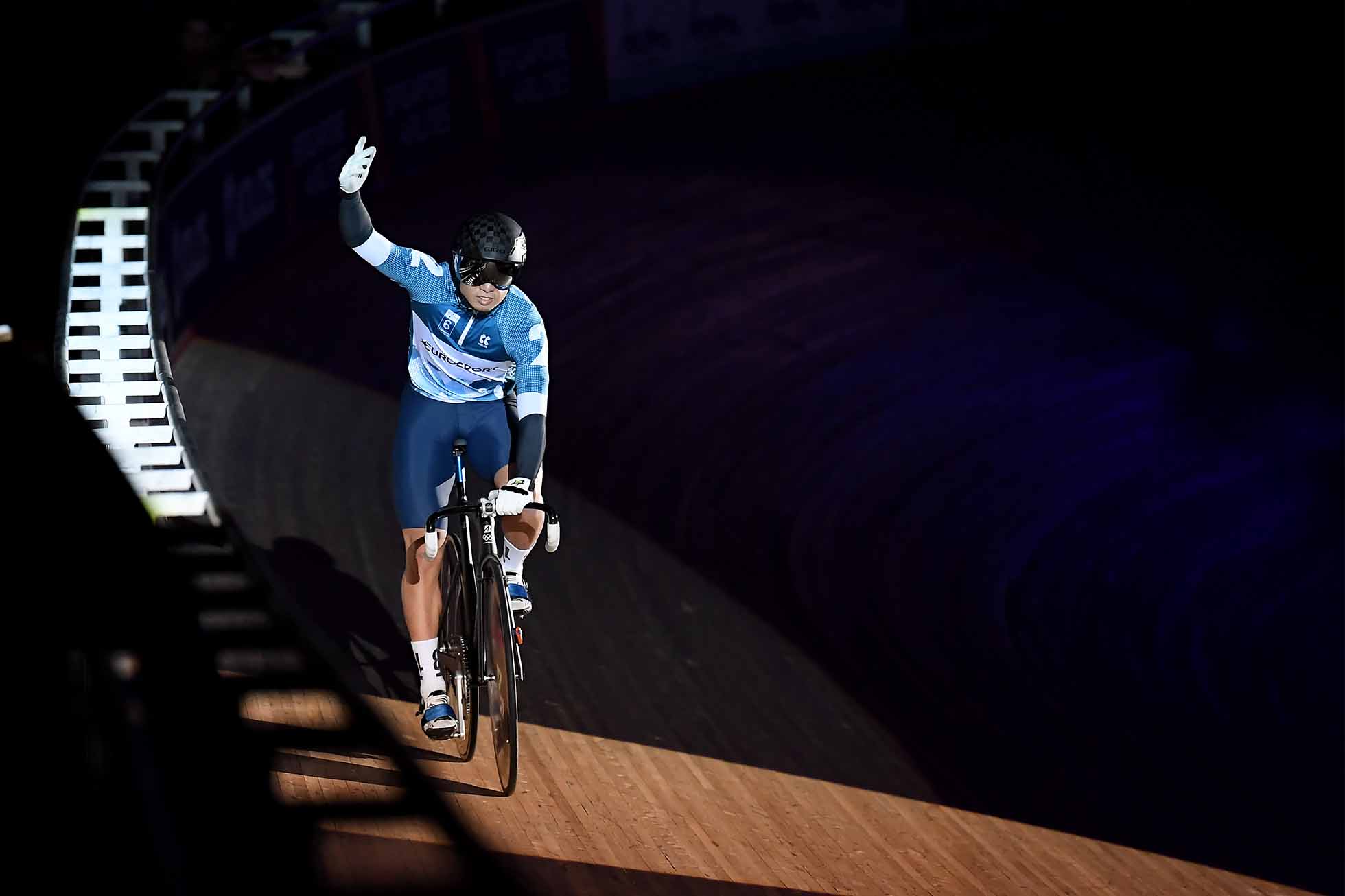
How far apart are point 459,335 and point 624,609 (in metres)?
2.06

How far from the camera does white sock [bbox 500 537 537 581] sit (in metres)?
4.41

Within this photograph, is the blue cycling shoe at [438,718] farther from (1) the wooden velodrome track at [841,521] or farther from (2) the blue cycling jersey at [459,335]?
(2) the blue cycling jersey at [459,335]

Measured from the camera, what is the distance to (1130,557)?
7410mm

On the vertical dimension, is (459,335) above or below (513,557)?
above

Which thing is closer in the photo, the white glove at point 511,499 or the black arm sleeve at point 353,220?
the white glove at point 511,499

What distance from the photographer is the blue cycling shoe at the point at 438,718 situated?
14.5 feet

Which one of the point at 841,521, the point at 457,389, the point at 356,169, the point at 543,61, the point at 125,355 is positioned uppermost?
the point at 356,169

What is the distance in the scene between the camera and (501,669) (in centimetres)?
406

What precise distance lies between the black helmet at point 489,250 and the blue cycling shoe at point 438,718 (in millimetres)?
1361

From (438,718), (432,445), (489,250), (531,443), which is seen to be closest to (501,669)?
(438,718)

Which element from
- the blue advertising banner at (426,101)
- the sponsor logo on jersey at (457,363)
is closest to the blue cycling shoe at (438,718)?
the sponsor logo on jersey at (457,363)

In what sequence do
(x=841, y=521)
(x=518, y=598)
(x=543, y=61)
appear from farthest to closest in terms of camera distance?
(x=543, y=61), (x=841, y=521), (x=518, y=598)

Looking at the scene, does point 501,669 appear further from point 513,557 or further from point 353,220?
point 353,220

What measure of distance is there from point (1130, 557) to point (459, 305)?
4.57m
